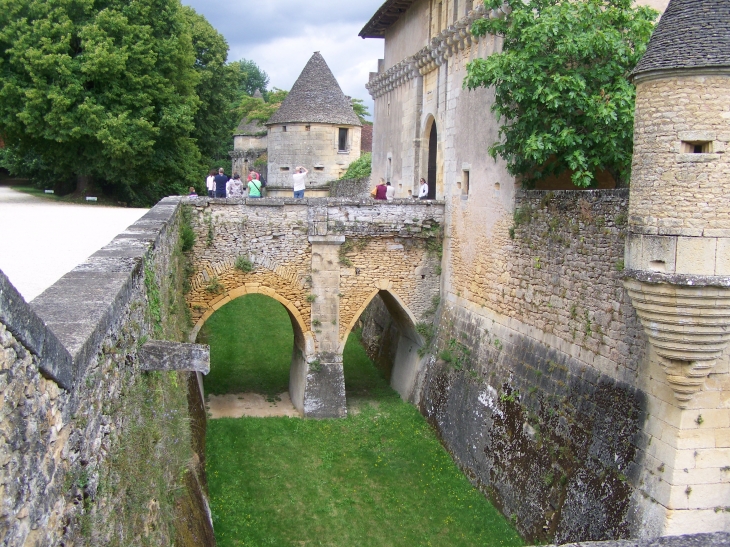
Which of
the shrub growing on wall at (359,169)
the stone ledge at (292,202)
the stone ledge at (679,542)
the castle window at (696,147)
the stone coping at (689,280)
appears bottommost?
the stone ledge at (679,542)

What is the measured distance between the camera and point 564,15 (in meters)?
11.0

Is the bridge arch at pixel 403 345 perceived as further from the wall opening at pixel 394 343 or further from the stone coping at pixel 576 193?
the stone coping at pixel 576 193

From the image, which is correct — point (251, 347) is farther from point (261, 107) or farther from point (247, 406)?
point (261, 107)

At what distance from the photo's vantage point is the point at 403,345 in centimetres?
1797

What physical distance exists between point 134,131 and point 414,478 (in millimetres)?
14161

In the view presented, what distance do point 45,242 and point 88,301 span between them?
560 centimetres

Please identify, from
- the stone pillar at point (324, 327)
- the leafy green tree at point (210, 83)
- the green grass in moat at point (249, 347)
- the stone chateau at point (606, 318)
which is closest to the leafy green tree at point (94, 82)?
the green grass in moat at point (249, 347)

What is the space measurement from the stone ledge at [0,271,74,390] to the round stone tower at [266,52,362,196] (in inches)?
1057

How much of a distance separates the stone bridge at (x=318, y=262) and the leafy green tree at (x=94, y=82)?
314 inches

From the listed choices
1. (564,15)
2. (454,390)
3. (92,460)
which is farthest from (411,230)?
(92,460)

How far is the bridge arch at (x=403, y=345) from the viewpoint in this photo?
1631 cm

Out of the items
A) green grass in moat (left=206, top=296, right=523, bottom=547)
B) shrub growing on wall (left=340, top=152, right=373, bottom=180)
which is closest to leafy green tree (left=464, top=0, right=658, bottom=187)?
green grass in moat (left=206, top=296, right=523, bottom=547)

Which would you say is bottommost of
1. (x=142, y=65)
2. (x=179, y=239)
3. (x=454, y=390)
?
(x=454, y=390)

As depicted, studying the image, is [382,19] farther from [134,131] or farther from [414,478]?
[414,478]
